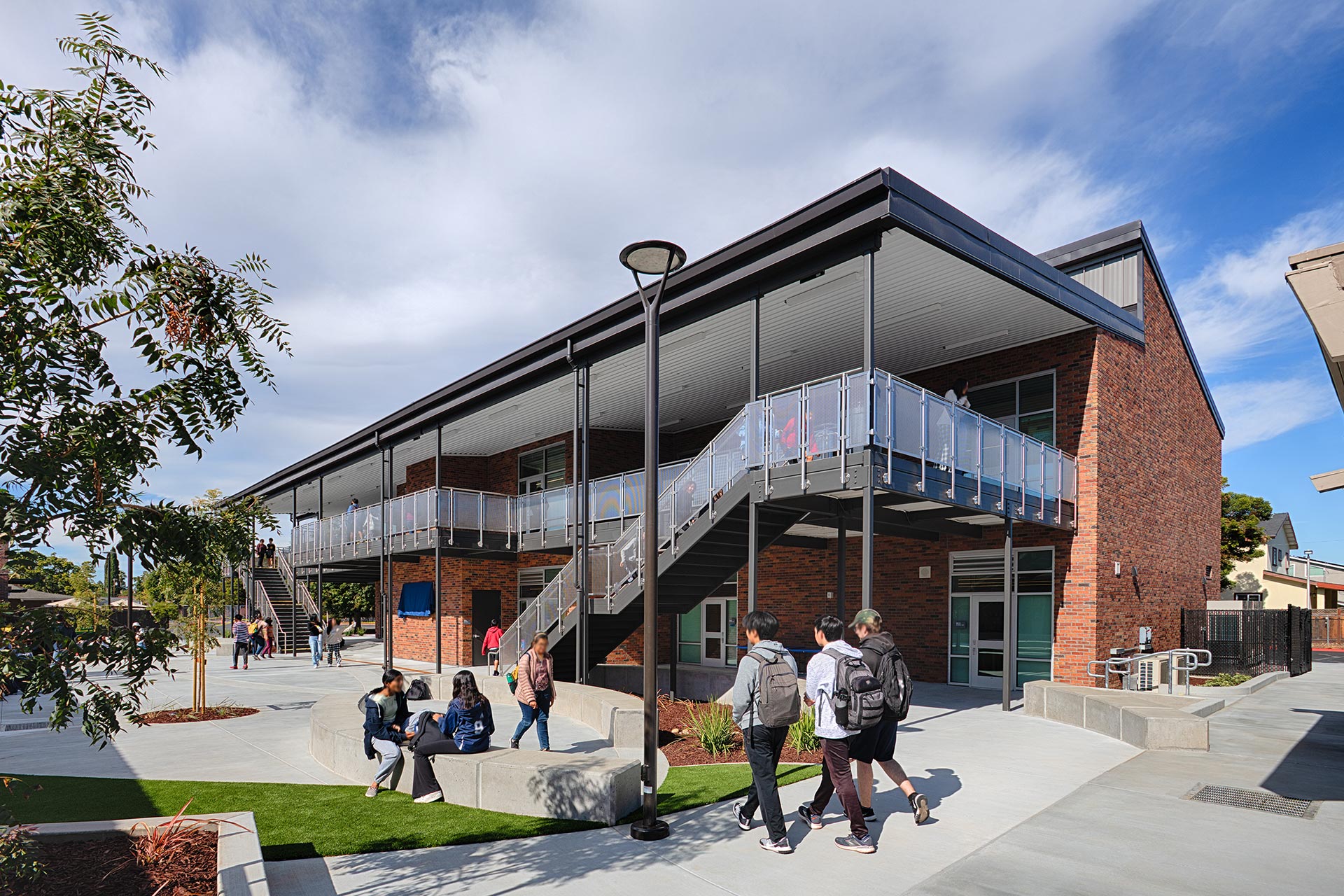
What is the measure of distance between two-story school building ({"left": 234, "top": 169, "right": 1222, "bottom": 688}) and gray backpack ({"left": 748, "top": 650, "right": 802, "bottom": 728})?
5.43 ft

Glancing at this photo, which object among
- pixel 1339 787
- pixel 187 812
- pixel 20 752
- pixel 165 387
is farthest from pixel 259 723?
pixel 1339 787

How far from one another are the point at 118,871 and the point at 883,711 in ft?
17.5

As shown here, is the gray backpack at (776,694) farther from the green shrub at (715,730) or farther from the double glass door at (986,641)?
the double glass door at (986,641)

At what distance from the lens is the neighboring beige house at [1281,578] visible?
45344mm

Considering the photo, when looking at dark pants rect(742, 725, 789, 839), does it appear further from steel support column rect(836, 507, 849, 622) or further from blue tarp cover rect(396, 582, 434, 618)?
blue tarp cover rect(396, 582, 434, 618)

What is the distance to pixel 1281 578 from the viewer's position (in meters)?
45.4

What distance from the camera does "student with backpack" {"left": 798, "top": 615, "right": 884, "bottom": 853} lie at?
6754 mm

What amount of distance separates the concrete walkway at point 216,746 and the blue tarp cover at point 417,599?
12085 mm

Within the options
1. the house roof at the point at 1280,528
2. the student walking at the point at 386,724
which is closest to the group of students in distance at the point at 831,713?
the student walking at the point at 386,724

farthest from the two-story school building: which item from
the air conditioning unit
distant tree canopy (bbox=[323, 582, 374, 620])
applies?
distant tree canopy (bbox=[323, 582, 374, 620])

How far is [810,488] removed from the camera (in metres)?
12.1

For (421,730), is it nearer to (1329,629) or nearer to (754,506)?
(754,506)

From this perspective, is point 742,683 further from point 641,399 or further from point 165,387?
point 641,399

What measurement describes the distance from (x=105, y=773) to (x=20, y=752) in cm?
291
